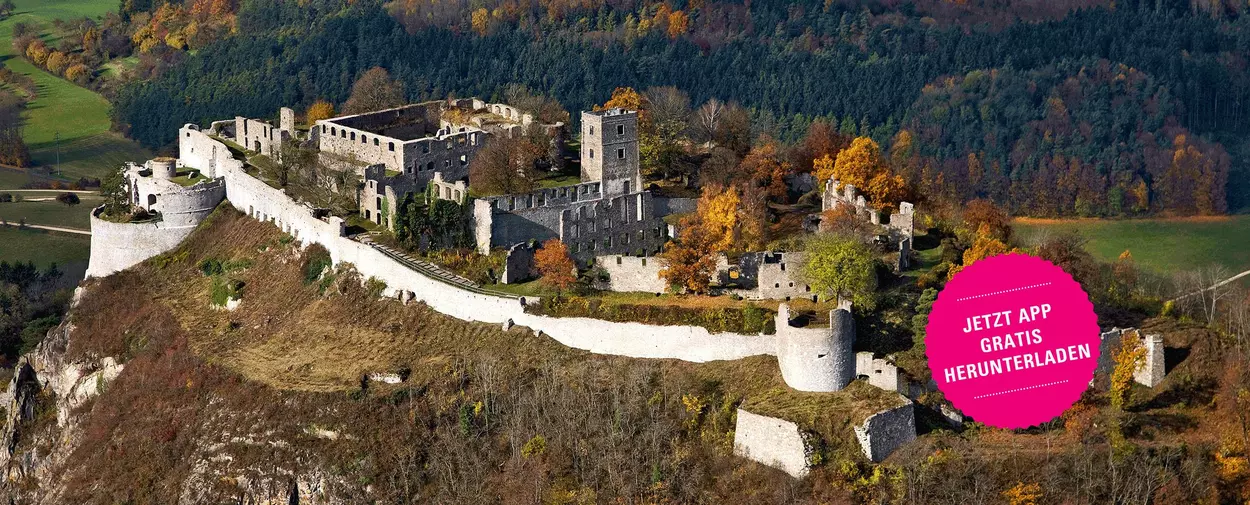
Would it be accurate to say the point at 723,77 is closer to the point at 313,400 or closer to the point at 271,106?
the point at 271,106

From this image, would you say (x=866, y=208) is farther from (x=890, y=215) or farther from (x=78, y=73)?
(x=78, y=73)

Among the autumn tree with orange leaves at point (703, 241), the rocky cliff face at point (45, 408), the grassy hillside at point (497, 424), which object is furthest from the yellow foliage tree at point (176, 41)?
the autumn tree with orange leaves at point (703, 241)

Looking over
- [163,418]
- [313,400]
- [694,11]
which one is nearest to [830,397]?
[313,400]

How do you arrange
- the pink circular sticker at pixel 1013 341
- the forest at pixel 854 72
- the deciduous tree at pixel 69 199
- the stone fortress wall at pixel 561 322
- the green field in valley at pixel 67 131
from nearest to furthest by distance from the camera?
the pink circular sticker at pixel 1013 341, the stone fortress wall at pixel 561 322, the forest at pixel 854 72, the deciduous tree at pixel 69 199, the green field in valley at pixel 67 131

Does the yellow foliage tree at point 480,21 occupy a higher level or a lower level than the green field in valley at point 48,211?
higher

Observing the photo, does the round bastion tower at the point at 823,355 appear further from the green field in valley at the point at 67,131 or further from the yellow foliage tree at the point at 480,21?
the yellow foliage tree at the point at 480,21

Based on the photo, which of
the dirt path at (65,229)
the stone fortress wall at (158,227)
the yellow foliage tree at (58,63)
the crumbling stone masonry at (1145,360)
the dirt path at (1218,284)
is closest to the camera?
the crumbling stone masonry at (1145,360)

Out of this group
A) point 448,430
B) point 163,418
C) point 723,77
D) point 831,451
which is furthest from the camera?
point 723,77

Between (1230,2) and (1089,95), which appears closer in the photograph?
(1089,95)
